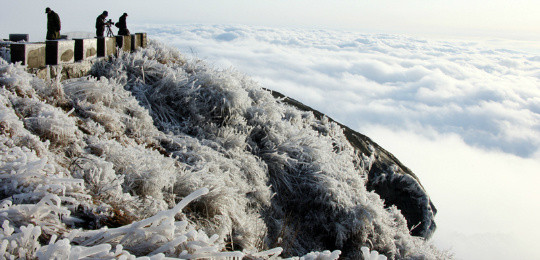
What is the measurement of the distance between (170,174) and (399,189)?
8.47m

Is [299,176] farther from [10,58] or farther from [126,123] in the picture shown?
[10,58]

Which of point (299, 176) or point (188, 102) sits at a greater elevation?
point (188, 102)

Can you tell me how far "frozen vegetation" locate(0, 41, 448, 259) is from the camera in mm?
2268

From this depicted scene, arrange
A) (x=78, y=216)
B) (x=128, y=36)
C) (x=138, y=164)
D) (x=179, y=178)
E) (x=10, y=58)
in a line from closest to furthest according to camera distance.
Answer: (x=78, y=216) → (x=138, y=164) → (x=179, y=178) → (x=10, y=58) → (x=128, y=36)

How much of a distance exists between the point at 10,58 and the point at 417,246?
8.03 m

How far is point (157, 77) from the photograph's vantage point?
7.97 metres

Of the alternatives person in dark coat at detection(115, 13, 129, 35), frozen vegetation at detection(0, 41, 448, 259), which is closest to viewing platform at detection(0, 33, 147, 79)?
frozen vegetation at detection(0, 41, 448, 259)

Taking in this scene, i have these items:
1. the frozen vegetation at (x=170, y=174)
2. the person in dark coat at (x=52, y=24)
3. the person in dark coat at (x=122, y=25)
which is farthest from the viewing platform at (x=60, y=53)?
the person in dark coat at (x=122, y=25)

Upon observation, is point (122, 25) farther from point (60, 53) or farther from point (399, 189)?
point (399, 189)

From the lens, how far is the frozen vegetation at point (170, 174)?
2.27 m

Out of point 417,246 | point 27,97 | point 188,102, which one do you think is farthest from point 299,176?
point 27,97

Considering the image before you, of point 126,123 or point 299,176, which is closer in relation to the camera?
point 126,123

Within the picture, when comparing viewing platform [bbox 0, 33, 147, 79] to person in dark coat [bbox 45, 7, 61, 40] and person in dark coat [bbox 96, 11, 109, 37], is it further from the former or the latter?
person in dark coat [bbox 45, 7, 61, 40]

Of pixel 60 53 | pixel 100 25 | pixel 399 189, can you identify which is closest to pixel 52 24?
pixel 100 25
